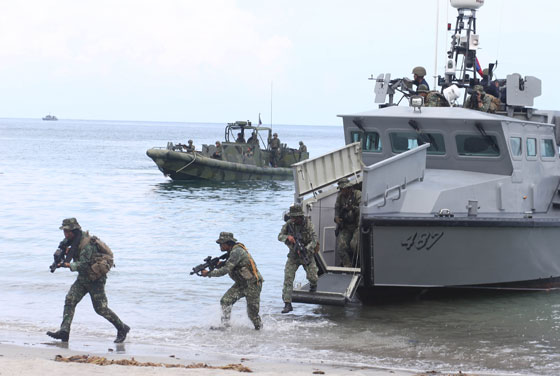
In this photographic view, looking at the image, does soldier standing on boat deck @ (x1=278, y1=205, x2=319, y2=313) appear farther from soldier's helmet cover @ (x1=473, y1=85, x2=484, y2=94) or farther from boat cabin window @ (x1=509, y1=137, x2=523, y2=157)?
soldier's helmet cover @ (x1=473, y1=85, x2=484, y2=94)

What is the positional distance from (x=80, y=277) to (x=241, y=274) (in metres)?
1.82

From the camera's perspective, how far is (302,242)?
442 inches

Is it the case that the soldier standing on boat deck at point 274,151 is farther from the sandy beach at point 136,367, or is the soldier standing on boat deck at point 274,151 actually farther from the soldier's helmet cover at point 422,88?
the sandy beach at point 136,367

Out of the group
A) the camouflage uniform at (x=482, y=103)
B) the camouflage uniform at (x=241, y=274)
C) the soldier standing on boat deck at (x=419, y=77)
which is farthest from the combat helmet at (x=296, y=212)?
the soldier standing on boat deck at (x=419, y=77)

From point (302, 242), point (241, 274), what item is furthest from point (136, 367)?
point (302, 242)

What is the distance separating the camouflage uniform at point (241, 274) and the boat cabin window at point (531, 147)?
16.1 feet

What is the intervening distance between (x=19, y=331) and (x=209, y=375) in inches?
144

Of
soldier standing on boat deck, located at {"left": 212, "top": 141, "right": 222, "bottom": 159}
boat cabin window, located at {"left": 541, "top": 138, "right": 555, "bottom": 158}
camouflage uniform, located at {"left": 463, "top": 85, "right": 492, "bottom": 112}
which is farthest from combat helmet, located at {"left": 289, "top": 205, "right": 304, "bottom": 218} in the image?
soldier standing on boat deck, located at {"left": 212, "top": 141, "right": 222, "bottom": 159}

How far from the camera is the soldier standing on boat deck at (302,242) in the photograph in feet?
36.4

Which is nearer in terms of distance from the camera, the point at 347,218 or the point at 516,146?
the point at 347,218

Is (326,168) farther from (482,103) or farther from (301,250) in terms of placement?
(482,103)

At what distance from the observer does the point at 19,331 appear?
418 inches

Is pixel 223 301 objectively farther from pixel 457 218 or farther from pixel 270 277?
pixel 270 277

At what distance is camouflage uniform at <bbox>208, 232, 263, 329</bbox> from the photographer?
10.2 m
